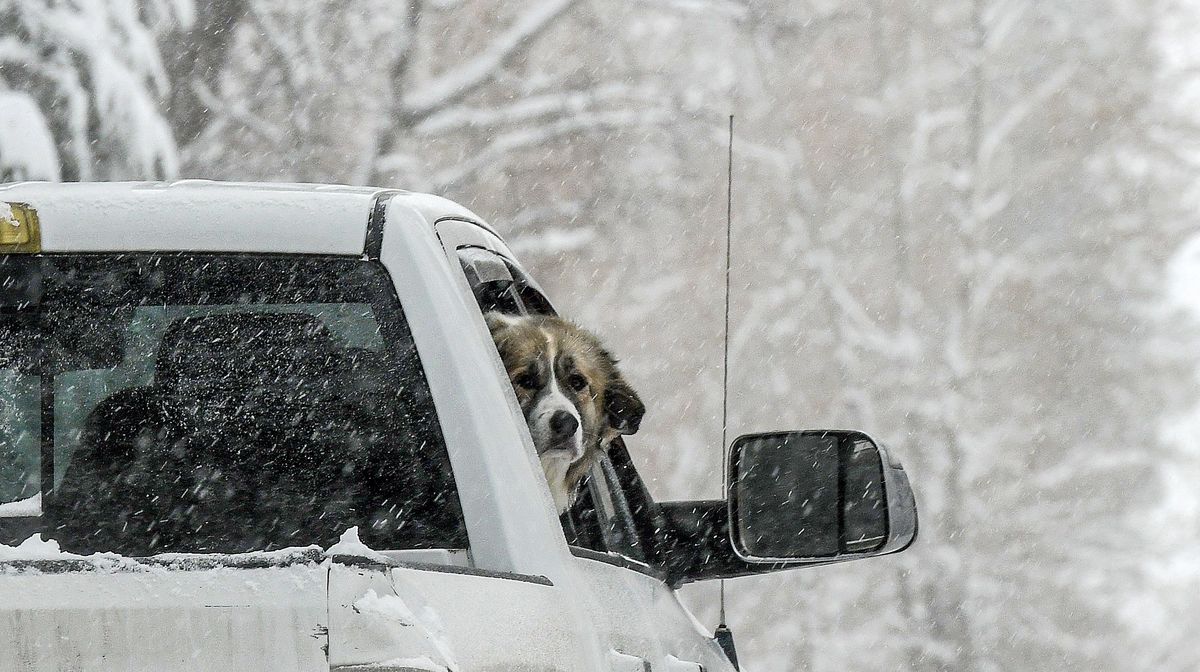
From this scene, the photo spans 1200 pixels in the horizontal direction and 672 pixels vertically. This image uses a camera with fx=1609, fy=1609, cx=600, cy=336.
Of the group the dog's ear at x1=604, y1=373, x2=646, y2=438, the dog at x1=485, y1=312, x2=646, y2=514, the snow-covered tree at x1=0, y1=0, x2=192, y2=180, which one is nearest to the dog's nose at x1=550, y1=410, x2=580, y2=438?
the dog at x1=485, y1=312, x2=646, y2=514

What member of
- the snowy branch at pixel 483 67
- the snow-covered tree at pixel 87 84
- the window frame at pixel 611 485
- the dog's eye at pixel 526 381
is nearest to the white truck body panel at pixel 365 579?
the window frame at pixel 611 485

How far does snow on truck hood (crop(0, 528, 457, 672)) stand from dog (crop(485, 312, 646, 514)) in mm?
2187

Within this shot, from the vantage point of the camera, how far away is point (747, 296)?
26625 mm

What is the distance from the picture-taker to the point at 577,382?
4590 mm

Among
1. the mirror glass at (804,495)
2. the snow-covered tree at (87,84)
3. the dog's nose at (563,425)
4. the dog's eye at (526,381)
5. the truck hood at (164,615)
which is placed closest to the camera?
the truck hood at (164,615)

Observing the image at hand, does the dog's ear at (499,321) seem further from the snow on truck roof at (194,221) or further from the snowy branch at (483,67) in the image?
the snowy branch at (483,67)

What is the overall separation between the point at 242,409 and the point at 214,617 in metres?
0.77

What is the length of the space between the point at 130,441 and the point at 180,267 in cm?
25

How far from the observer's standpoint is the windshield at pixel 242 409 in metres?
1.98

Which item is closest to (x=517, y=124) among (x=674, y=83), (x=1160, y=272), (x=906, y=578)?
(x=674, y=83)

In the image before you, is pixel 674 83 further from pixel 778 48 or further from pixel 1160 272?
pixel 1160 272

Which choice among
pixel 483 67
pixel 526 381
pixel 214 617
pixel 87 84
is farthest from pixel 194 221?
pixel 483 67

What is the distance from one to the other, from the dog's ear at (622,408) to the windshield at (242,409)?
2.79m

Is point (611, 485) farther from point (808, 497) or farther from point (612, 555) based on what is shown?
point (808, 497)
